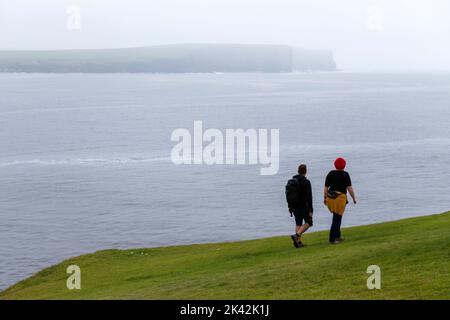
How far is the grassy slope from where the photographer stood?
17.8 m

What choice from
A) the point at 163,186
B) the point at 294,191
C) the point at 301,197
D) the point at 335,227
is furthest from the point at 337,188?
the point at 163,186

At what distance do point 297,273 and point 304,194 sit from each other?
3.34 meters

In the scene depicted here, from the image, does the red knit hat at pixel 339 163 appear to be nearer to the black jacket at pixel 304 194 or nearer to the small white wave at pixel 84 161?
the black jacket at pixel 304 194

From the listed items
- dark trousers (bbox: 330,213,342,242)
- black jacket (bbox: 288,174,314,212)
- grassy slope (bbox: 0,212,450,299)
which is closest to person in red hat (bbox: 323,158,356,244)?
dark trousers (bbox: 330,213,342,242)

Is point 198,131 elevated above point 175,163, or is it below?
above

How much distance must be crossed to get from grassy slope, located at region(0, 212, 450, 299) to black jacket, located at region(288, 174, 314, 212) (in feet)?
5.53

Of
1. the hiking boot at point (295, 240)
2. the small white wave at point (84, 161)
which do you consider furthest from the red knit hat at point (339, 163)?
the small white wave at point (84, 161)

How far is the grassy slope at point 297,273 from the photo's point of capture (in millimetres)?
17797

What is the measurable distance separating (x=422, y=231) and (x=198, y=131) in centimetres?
12598

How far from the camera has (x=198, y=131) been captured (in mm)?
150875

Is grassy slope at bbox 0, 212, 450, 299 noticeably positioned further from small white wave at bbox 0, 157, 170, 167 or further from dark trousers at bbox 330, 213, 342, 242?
small white wave at bbox 0, 157, 170, 167

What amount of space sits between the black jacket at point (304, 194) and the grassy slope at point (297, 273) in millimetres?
1685

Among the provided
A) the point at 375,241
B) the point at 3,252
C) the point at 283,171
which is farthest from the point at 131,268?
the point at 283,171
